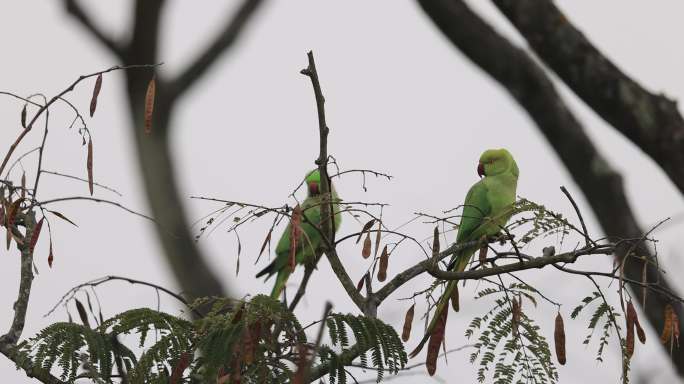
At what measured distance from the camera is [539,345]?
8.52 ft

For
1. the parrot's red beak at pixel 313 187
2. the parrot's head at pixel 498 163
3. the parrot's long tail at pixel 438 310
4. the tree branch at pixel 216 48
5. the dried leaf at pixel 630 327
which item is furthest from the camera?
the tree branch at pixel 216 48

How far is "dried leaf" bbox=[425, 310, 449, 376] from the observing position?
2.60 meters

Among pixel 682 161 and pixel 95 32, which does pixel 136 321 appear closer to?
pixel 682 161

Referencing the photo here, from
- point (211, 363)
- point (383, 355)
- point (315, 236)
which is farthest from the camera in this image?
point (315, 236)

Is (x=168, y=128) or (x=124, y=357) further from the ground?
(x=168, y=128)

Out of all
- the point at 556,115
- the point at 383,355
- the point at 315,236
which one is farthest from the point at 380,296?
the point at 315,236

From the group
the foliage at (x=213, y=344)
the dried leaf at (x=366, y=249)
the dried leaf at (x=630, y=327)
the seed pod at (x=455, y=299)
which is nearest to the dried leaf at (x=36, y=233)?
the foliage at (x=213, y=344)

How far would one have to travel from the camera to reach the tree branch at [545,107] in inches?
193

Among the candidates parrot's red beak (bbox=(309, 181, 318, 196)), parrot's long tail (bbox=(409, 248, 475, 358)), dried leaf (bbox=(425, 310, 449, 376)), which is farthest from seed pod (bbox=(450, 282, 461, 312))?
parrot's red beak (bbox=(309, 181, 318, 196))

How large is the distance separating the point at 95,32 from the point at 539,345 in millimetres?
4734

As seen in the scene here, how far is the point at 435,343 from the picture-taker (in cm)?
266

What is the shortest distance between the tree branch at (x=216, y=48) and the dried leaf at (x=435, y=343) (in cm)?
461

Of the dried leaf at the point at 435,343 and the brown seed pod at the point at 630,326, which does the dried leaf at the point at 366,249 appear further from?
the brown seed pod at the point at 630,326

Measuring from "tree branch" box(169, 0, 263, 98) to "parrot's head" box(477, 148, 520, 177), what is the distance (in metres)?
2.86
